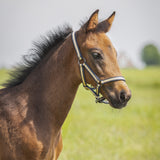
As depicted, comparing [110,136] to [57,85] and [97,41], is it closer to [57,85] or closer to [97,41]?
[57,85]

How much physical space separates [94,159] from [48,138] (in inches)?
177

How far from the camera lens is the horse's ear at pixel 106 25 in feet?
11.4

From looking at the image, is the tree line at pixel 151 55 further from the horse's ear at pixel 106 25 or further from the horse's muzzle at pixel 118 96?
the horse's muzzle at pixel 118 96

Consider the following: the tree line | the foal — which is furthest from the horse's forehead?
the tree line

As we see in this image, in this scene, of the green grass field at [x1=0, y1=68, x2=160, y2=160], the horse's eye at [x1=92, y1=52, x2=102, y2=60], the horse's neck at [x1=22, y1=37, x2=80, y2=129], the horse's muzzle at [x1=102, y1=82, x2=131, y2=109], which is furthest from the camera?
the green grass field at [x1=0, y1=68, x2=160, y2=160]

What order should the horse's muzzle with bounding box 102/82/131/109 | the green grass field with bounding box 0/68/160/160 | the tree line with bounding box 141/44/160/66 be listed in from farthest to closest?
the tree line with bounding box 141/44/160/66
the green grass field with bounding box 0/68/160/160
the horse's muzzle with bounding box 102/82/131/109

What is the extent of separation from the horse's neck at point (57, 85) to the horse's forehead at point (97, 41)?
0.94 ft

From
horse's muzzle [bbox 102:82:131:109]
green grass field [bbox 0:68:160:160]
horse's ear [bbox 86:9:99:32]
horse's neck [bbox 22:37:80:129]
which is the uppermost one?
horse's ear [bbox 86:9:99:32]

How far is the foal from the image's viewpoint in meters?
3.12

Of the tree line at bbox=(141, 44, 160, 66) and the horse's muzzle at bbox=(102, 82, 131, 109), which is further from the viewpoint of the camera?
the tree line at bbox=(141, 44, 160, 66)

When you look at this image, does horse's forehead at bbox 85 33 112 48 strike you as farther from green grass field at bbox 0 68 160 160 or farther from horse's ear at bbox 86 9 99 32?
green grass field at bbox 0 68 160 160

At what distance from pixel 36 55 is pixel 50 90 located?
2.20ft

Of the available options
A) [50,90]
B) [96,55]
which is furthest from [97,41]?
[50,90]

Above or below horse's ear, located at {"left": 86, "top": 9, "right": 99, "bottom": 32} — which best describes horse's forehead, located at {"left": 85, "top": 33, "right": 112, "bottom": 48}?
below
